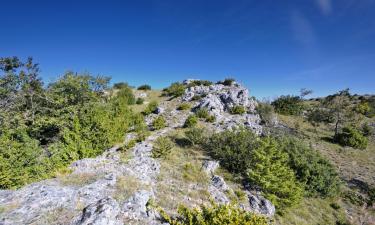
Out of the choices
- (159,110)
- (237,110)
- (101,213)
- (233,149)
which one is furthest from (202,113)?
(101,213)

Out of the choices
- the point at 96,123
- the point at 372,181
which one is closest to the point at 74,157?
the point at 96,123

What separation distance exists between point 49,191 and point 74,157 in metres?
6.27

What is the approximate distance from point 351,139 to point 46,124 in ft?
120

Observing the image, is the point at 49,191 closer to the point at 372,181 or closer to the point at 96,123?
the point at 96,123

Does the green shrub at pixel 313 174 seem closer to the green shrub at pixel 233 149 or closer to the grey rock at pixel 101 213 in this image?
the green shrub at pixel 233 149

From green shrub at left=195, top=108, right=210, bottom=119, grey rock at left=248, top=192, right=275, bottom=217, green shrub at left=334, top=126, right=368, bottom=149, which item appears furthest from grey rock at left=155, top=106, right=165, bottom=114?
green shrub at left=334, top=126, right=368, bottom=149

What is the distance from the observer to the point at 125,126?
75.8 feet

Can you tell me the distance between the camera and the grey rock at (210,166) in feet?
56.5

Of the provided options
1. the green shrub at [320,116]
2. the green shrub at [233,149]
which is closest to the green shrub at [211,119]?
the green shrub at [233,149]

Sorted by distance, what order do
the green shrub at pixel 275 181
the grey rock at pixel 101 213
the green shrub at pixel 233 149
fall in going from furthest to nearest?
the green shrub at pixel 233 149, the green shrub at pixel 275 181, the grey rock at pixel 101 213

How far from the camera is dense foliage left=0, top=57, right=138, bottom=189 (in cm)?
1319

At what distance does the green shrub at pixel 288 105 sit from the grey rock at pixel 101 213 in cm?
4237

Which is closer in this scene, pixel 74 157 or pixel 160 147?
pixel 74 157

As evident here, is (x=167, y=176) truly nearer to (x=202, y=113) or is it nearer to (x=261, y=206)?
(x=261, y=206)
